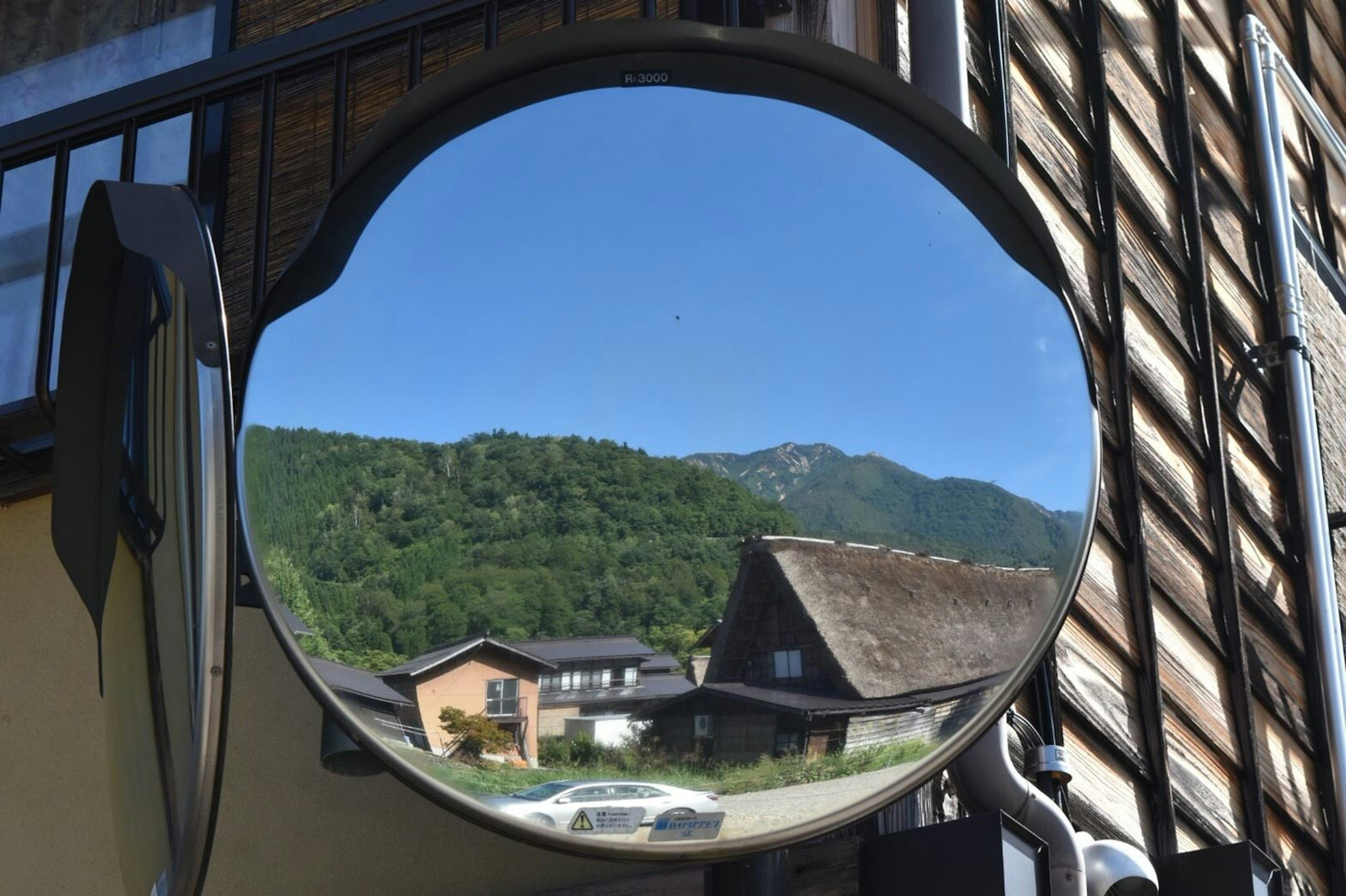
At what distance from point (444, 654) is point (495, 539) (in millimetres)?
127

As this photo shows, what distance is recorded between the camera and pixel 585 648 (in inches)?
54.7

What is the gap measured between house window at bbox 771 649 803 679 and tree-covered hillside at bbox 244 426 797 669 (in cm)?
8

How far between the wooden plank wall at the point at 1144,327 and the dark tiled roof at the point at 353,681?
0.60m

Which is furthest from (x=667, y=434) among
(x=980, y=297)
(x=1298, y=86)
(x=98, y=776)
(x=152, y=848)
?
(x=1298, y=86)

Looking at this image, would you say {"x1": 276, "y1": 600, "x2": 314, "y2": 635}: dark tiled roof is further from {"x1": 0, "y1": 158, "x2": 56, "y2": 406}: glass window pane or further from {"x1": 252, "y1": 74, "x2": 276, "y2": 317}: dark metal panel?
{"x1": 0, "y1": 158, "x2": 56, "y2": 406}: glass window pane

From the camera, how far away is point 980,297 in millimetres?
1640

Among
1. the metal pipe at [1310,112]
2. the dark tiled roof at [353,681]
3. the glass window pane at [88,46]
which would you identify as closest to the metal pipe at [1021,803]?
the dark tiled roof at [353,681]

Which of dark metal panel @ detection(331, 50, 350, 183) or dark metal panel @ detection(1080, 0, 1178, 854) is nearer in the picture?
dark metal panel @ detection(331, 50, 350, 183)

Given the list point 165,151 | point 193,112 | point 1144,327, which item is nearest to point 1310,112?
point 1144,327

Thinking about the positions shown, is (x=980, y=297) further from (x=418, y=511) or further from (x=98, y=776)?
(x=98, y=776)

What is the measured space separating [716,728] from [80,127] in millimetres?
1669

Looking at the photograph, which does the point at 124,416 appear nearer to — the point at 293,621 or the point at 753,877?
the point at 293,621

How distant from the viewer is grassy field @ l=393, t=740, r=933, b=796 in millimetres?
1375

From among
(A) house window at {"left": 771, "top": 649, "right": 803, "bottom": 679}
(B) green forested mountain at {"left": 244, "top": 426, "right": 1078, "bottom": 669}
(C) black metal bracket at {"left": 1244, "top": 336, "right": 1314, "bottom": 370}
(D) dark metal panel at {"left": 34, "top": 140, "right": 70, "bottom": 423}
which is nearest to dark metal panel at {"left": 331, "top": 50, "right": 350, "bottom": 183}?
(D) dark metal panel at {"left": 34, "top": 140, "right": 70, "bottom": 423}
